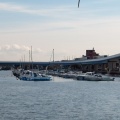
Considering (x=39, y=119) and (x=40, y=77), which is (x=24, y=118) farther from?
(x=40, y=77)

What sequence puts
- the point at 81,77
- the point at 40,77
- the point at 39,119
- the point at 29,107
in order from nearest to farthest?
the point at 39,119, the point at 29,107, the point at 40,77, the point at 81,77

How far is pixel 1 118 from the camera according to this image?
44.9 meters

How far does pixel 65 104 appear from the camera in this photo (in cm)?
5734

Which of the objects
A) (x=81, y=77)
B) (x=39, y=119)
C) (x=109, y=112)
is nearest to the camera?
(x=39, y=119)

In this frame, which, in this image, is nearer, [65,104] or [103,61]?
[65,104]

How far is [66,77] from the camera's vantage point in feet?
538

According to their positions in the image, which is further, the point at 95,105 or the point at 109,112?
the point at 95,105

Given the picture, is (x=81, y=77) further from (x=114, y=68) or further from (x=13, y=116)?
(x=13, y=116)

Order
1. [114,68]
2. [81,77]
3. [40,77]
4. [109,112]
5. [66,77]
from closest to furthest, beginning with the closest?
1. [109,112]
2. [40,77]
3. [81,77]
4. [66,77]
5. [114,68]

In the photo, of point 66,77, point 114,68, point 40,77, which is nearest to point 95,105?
point 40,77

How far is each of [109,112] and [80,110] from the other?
3.41 m

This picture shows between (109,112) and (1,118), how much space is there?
11.0 m

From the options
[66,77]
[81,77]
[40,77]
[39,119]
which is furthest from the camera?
[66,77]

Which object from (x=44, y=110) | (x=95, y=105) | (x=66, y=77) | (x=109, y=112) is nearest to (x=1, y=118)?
(x=44, y=110)
